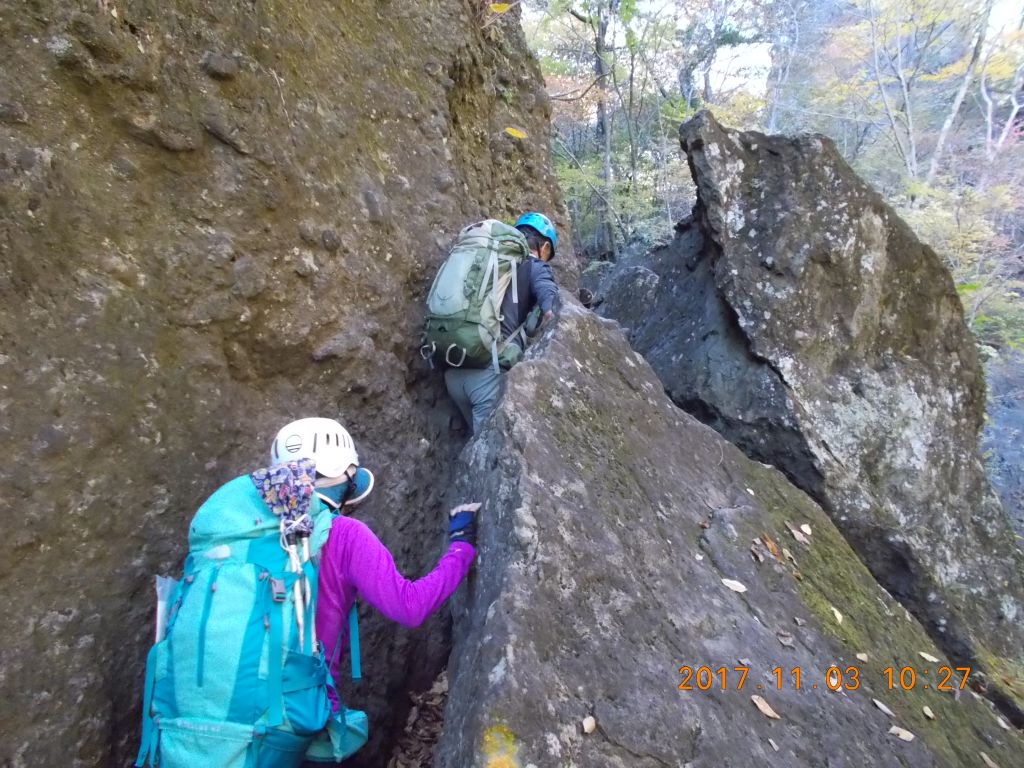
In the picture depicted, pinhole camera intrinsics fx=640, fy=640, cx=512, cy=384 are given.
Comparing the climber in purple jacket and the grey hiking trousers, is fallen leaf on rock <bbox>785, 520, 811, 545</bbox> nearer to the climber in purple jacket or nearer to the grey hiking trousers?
the grey hiking trousers

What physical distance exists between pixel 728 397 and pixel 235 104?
A: 467 centimetres

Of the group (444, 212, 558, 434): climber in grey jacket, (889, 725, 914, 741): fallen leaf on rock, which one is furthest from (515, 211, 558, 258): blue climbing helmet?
(889, 725, 914, 741): fallen leaf on rock

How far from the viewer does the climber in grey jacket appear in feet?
13.7

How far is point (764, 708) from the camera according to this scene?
115 inches

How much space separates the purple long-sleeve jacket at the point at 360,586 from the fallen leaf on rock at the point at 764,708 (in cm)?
152

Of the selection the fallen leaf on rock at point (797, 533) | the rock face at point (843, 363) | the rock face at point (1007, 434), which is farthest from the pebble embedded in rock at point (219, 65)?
the rock face at point (1007, 434)

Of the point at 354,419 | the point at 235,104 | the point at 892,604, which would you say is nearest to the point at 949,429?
the point at 892,604

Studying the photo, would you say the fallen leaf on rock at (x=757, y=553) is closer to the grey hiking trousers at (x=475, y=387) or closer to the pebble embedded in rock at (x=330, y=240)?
the grey hiking trousers at (x=475, y=387)

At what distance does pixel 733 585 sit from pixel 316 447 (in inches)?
90.8

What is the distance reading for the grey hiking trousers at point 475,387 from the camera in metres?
4.21

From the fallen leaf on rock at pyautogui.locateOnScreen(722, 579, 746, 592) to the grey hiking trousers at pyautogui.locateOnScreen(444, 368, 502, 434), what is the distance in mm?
1731

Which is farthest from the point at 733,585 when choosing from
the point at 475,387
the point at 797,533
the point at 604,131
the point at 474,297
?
the point at 604,131

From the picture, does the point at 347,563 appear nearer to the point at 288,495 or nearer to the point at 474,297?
the point at 288,495

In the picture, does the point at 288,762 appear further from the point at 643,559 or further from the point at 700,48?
the point at 700,48
